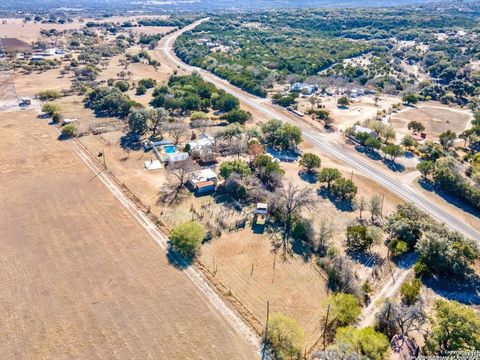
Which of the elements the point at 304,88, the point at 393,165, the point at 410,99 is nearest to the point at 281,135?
the point at 393,165

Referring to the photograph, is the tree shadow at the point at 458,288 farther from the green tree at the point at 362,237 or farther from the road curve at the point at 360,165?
the road curve at the point at 360,165

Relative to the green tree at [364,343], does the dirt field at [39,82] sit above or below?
below

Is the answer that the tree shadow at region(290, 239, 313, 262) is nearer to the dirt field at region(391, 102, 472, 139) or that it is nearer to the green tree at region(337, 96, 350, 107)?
the dirt field at region(391, 102, 472, 139)

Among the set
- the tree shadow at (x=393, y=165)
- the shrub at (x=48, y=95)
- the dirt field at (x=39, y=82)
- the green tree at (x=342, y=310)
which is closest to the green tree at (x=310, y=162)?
the tree shadow at (x=393, y=165)

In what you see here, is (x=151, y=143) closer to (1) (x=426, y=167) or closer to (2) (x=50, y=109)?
(2) (x=50, y=109)

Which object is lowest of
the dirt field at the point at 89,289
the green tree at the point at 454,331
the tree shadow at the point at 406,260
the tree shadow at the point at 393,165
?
the tree shadow at the point at 393,165

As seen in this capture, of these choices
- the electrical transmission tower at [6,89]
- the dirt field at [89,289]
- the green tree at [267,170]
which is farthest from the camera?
the electrical transmission tower at [6,89]

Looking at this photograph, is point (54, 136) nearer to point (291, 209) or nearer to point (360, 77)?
point (291, 209)

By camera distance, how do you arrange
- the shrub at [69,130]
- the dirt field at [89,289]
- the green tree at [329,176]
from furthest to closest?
the shrub at [69,130] → the green tree at [329,176] → the dirt field at [89,289]
